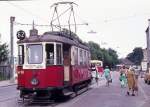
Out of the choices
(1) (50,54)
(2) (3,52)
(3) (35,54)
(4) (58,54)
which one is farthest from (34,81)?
(2) (3,52)

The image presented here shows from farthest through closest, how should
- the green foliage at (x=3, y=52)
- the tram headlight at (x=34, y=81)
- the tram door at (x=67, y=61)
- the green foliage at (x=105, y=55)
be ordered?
the green foliage at (x=105, y=55) → the green foliage at (x=3, y=52) → the tram door at (x=67, y=61) → the tram headlight at (x=34, y=81)

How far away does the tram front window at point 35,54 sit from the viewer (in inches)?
891

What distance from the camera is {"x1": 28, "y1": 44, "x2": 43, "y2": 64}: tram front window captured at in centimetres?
2264

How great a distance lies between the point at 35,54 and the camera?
22766 mm

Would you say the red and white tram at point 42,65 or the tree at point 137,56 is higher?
the tree at point 137,56

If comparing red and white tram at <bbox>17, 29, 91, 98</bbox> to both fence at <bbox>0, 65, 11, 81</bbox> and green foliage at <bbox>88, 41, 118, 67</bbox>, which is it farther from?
green foliage at <bbox>88, 41, 118, 67</bbox>

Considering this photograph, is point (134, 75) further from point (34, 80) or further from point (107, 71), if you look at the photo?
point (107, 71)

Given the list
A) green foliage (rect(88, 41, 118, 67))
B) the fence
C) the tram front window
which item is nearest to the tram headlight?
the tram front window

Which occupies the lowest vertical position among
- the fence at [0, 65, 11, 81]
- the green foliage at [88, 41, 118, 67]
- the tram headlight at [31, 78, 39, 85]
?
the tram headlight at [31, 78, 39, 85]

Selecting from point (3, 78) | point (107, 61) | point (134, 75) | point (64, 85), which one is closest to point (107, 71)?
point (134, 75)

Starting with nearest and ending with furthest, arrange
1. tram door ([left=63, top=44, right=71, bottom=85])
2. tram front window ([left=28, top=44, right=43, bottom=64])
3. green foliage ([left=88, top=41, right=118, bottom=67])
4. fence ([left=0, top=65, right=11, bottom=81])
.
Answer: tram front window ([left=28, top=44, right=43, bottom=64]) → tram door ([left=63, top=44, right=71, bottom=85]) → fence ([left=0, top=65, right=11, bottom=81]) → green foliage ([left=88, top=41, right=118, bottom=67])

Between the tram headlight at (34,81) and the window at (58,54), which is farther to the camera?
the window at (58,54)

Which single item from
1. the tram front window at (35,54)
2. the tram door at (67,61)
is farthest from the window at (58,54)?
the tram door at (67,61)

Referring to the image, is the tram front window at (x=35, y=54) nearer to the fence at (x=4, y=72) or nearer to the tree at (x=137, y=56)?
the fence at (x=4, y=72)
